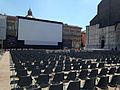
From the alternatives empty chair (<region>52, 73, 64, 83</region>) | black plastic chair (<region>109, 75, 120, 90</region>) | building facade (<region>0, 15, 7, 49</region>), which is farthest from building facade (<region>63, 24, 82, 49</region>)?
black plastic chair (<region>109, 75, 120, 90</region>)

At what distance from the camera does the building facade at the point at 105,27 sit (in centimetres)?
6033

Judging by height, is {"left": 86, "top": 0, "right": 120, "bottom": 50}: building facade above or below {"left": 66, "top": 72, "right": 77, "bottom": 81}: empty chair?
above

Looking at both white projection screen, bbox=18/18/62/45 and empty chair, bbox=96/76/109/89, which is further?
white projection screen, bbox=18/18/62/45

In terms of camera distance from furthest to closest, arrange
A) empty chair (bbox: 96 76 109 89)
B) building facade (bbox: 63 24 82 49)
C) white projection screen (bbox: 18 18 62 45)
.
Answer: building facade (bbox: 63 24 82 49) → white projection screen (bbox: 18 18 62 45) → empty chair (bbox: 96 76 109 89)

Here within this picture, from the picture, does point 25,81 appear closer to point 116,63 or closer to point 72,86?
point 72,86

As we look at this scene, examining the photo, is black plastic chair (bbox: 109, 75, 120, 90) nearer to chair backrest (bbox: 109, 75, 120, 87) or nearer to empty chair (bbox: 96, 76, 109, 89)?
chair backrest (bbox: 109, 75, 120, 87)

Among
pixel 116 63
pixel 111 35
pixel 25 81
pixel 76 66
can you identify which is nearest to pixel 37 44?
pixel 111 35

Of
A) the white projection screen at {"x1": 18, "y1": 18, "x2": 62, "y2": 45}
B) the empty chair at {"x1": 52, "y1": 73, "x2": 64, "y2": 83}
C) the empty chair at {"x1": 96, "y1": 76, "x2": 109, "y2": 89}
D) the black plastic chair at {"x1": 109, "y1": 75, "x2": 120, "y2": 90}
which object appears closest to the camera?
the empty chair at {"x1": 96, "y1": 76, "x2": 109, "y2": 89}

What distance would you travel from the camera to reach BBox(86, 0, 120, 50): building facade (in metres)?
60.3

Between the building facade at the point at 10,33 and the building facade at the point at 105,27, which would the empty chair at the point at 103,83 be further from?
the building facade at the point at 10,33

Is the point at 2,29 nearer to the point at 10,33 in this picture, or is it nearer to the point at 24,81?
the point at 10,33

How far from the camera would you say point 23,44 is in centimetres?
5322

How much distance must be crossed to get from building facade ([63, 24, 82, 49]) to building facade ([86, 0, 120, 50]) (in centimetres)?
1728

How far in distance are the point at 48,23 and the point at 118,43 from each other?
688 inches
